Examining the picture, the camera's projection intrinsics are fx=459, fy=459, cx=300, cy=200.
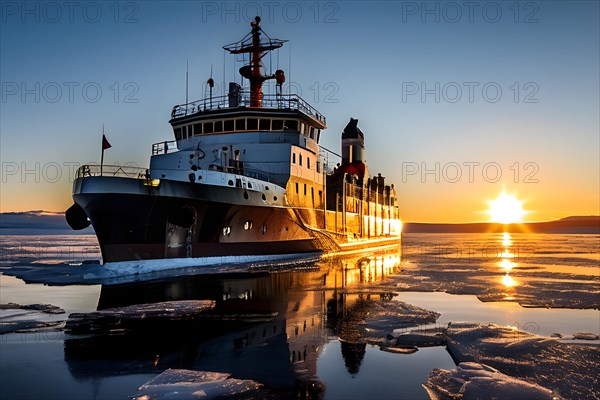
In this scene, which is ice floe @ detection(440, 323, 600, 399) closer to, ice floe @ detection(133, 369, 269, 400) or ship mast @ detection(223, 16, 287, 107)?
ice floe @ detection(133, 369, 269, 400)

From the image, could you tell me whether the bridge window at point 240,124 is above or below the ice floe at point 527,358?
above

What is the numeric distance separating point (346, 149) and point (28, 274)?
34863 millimetres

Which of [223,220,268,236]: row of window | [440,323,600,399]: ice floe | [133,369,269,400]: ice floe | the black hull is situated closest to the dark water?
[133,369,269,400]: ice floe

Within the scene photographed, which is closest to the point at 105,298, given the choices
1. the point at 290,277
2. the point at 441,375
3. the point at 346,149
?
the point at 290,277

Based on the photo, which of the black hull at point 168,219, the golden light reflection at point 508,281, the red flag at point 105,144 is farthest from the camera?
the red flag at point 105,144

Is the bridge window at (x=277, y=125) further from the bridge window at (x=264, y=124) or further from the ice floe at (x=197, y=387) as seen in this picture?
the ice floe at (x=197, y=387)

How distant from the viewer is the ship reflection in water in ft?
22.4

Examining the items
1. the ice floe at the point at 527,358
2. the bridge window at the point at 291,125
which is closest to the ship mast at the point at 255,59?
the bridge window at the point at 291,125

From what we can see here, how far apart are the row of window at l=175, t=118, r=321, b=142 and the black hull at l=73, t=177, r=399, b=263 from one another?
21.2 feet

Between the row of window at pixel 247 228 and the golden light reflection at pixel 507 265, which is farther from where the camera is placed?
the golden light reflection at pixel 507 265

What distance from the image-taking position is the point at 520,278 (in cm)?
2122

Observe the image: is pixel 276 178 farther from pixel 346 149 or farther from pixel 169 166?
pixel 346 149

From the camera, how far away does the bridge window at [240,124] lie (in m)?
28.9

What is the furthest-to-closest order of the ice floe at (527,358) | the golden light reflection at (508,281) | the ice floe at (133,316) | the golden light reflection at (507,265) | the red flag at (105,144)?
the golden light reflection at (507,265), the red flag at (105,144), the golden light reflection at (508,281), the ice floe at (133,316), the ice floe at (527,358)
